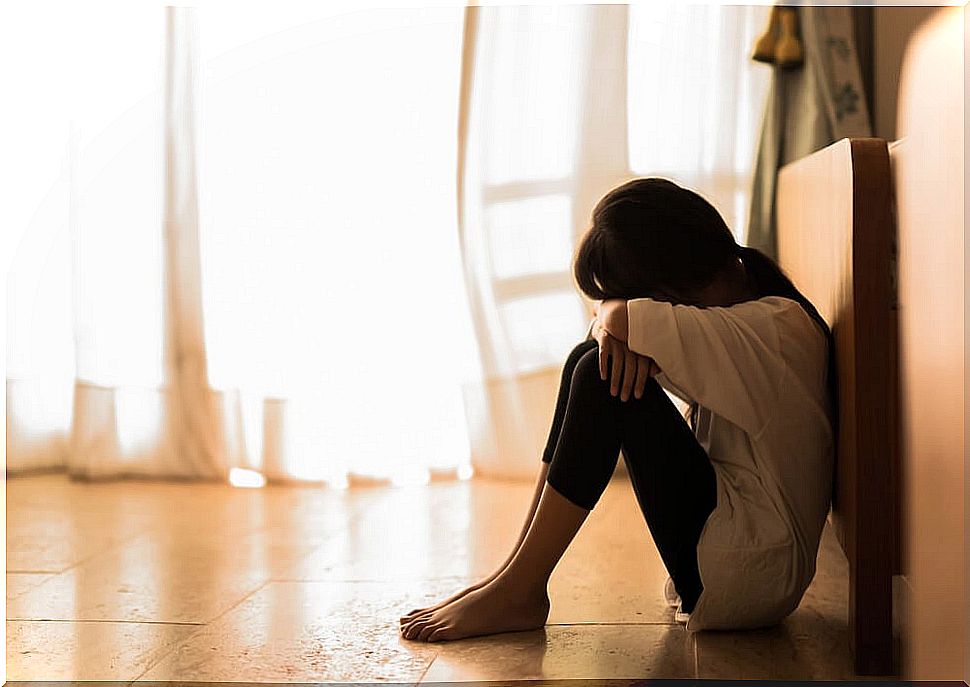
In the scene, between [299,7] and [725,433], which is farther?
[299,7]

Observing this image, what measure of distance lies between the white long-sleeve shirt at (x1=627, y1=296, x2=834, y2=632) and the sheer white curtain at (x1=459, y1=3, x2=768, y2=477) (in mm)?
1506

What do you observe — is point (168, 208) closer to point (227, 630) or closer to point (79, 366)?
point (79, 366)

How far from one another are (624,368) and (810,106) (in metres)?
1.62

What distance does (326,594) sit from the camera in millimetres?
1892

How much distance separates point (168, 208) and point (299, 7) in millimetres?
670

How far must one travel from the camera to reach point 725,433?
1.60 meters

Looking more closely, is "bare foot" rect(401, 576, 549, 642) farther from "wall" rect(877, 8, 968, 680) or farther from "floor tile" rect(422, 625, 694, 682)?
"wall" rect(877, 8, 968, 680)

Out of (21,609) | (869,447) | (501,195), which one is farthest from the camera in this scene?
(501,195)

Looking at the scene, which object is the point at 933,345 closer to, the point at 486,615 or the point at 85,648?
the point at 486,615

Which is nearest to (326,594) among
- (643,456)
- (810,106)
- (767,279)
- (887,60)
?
(643,456)

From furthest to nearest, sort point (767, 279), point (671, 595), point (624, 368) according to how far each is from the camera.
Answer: point (671, 595)
point (767, 279)
point (624, 368)

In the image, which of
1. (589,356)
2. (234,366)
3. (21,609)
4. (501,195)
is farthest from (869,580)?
(234,366)

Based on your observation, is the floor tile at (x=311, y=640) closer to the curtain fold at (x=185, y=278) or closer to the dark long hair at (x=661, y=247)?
the dark long hair at (x=661, y=247)

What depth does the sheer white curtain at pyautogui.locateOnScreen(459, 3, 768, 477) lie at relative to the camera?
302 centimetres
